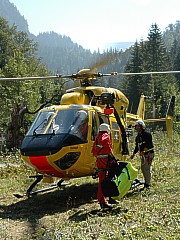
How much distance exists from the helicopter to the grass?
0.70m

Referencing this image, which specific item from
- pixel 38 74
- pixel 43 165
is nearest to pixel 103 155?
pixel 43 165

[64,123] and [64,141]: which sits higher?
[64,123]

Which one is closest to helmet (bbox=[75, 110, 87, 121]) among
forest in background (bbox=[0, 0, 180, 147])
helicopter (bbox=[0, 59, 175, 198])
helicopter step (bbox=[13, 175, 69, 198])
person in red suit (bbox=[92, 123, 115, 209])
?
helicopter (bbox=[0, 59, 175, 198])

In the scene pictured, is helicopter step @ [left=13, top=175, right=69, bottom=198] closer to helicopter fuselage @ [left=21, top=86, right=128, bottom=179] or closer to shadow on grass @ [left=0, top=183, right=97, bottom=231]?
shadow on grass @ [left=0, top=183, right=97, bottom=231]

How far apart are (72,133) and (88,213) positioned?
6.33ft

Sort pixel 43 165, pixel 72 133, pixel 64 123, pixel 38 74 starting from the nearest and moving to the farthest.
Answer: pixel 43 165 < pixel 72 133 < pixel 64 123 < pixel 38 74

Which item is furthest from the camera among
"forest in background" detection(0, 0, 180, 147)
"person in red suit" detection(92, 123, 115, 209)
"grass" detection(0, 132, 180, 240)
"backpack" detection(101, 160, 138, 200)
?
"forest in background" detection(0, 0, 180, 147)

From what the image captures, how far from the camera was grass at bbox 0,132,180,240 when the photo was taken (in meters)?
5.98

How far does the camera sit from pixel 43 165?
847 cm

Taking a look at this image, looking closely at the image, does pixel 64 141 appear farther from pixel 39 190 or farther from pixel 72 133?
pixel 39 190

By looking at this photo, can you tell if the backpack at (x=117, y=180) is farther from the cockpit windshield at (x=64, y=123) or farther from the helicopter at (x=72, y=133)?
the cockpit windshield at (x=64, y=123)

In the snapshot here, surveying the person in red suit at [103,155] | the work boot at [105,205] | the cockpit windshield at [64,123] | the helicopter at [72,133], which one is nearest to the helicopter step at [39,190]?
the helicopter at [72,133]

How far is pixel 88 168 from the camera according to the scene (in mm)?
9125

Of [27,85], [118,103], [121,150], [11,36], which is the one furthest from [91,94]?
[11,36]
